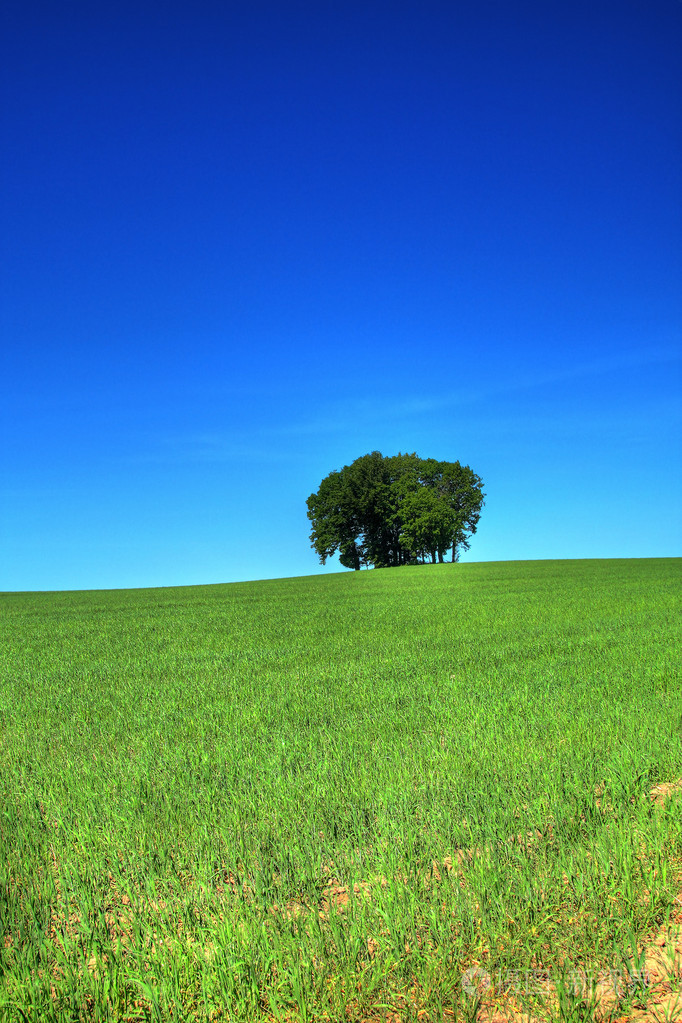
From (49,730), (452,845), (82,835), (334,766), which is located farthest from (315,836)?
(49,730)

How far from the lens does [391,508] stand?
78.7 meters

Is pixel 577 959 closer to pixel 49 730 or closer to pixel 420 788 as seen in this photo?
pixel 420 788

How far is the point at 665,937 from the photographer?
9.86 feet

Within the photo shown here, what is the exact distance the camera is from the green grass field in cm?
281

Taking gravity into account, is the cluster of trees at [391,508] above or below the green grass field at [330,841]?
above

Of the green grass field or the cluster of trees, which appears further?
the cluster of trees

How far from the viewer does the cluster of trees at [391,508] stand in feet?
249

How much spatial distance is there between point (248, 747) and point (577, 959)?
12.5ft

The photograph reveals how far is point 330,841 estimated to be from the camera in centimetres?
401

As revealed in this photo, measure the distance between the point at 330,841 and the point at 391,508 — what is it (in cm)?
7501

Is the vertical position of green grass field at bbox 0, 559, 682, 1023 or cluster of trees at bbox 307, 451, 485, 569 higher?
cluster of trees at bbox 307, 451, 485, 569

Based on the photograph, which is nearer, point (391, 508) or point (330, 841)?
point (330, 841)

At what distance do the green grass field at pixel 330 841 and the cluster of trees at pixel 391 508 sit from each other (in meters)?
67.2

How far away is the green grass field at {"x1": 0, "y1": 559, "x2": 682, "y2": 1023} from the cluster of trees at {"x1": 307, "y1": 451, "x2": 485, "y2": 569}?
67.2m
